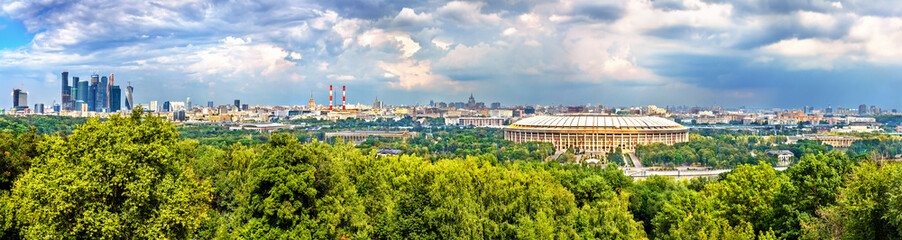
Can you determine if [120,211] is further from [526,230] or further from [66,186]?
[526,230]

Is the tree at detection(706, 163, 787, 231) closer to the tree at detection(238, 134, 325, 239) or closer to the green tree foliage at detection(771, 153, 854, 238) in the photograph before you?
the green tree foliage at detection(771, 153, 854, 238)

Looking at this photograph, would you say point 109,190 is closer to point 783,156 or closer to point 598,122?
point 783,156

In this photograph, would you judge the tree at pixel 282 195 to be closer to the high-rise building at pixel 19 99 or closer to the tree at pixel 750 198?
the tree at pixel 750 198

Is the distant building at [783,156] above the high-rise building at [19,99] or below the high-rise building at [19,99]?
below

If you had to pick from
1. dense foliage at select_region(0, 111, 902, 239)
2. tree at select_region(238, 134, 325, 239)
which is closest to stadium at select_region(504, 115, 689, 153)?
dense foliage at select_region(0, 111, 902, 239)

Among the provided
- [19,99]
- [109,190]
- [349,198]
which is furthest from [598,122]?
[19,99]

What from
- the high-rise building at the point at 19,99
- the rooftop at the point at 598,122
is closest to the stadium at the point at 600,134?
the rooftop at the point at 598,122
